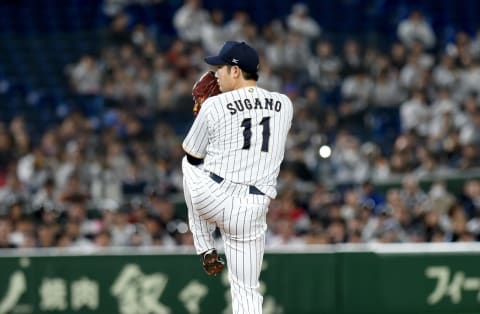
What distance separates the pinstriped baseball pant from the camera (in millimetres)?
5891

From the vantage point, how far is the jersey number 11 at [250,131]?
591 cm

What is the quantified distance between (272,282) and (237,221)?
9.61 ft

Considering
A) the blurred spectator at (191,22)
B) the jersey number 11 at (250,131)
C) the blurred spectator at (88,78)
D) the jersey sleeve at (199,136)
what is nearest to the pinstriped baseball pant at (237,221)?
the jersey sleeve at (199,136)

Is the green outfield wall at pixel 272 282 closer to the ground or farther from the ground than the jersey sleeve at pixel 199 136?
closer to the ground

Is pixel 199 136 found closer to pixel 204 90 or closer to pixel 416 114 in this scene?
pixel 204 90

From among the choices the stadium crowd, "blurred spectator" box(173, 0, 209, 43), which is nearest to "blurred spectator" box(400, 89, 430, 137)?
the stadium crowd

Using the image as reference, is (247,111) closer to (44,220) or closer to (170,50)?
(44,220)

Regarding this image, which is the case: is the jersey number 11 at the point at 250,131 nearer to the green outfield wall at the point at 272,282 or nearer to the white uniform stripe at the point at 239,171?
the white uniform stripe at the point at 239,171

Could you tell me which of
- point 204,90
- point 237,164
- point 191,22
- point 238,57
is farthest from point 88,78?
point 237,164

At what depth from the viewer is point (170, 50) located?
49.6ft

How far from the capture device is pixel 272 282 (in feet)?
28.7

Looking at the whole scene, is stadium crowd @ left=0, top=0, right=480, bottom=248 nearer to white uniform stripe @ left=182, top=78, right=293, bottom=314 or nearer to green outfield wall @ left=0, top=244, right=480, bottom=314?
green outfield wall @ left=0, top=244, right=480, bottom=314

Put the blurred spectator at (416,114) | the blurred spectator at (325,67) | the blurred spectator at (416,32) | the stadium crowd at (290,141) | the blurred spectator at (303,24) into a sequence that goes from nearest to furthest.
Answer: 1. the stadium crowd at (290,141)
2. the blurred spectator at (416,114)
3. the blurred spectator at (325,67)
4. the blurred spectator at (416,32)
5. the blurred spectator at (303,24)

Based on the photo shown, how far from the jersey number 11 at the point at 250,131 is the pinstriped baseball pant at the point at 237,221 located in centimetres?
23
